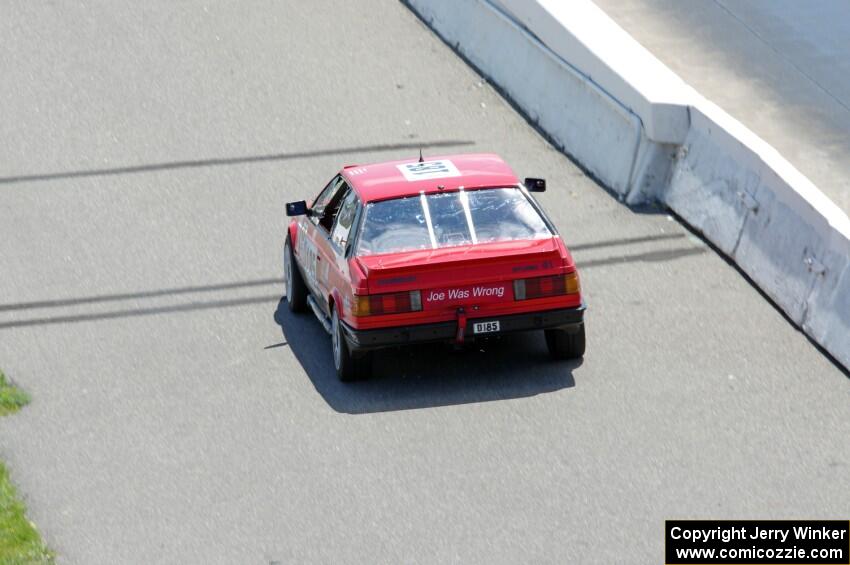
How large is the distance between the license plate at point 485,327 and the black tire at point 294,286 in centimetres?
257

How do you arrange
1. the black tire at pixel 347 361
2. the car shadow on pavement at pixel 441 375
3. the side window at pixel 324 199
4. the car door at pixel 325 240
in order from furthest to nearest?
1. the side window at pixel 324 199
2. the car door at pixel 325 240
3. the black tire at pixel 347 361
4. the car shadow on pavement at pixel 441 375

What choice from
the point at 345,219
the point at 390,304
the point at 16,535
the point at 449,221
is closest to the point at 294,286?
the point at 345,219

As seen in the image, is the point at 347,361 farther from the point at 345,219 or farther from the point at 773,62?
the point at 773,62

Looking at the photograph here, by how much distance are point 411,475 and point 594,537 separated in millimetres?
1587

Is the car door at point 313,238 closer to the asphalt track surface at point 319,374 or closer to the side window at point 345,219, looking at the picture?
the side window at point 345,219

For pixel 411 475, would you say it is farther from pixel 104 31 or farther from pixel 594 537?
pixel 104 31

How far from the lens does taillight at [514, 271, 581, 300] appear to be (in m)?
11.7

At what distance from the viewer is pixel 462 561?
361 inches

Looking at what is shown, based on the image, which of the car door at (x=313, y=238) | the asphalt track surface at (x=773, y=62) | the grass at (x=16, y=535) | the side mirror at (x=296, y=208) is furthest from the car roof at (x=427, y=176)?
the grass at (x=16, y=535)

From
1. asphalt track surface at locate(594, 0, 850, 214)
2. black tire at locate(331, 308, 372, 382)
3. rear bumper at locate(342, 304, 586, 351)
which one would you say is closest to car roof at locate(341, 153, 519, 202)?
black tire at locate(331, 308, 372, 382)

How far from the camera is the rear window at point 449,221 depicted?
1199cm

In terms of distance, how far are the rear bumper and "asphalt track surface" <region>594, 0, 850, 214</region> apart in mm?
3521

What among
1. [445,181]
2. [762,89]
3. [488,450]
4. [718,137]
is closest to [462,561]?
[488,450]

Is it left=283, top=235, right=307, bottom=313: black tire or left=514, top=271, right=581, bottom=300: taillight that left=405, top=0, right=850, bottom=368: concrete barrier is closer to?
left=514, top=271, right=581, bottom=300: taillight
